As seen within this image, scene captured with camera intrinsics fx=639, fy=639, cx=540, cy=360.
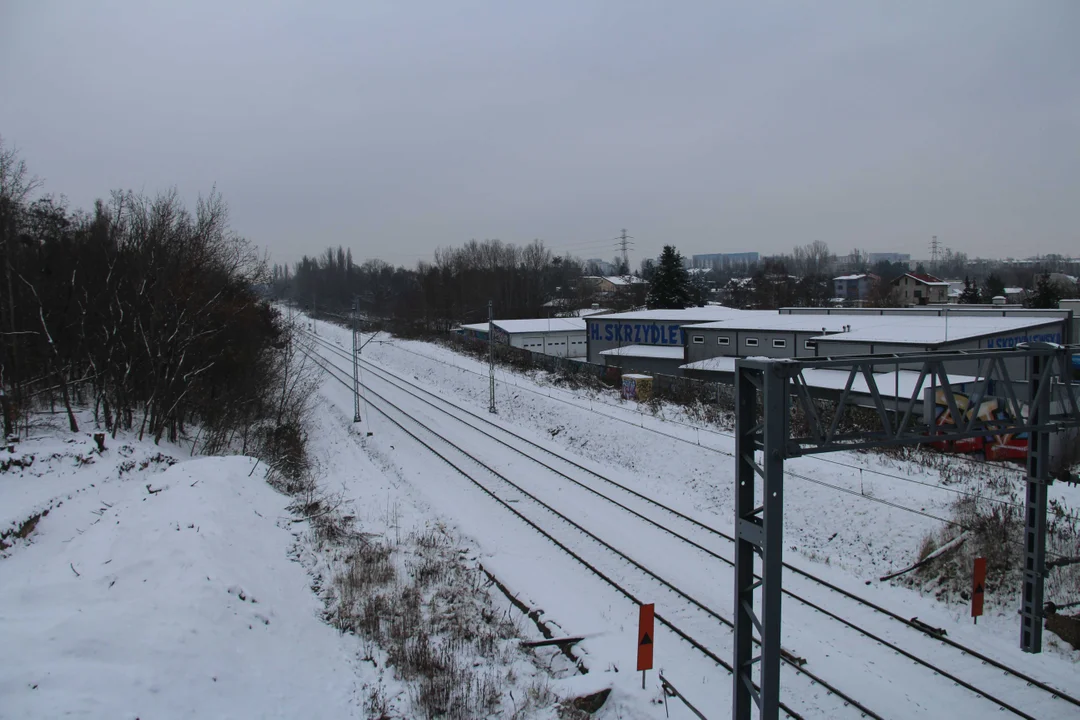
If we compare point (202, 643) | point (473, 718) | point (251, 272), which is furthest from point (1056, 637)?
point (251, 272)

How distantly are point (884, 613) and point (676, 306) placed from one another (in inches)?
2125

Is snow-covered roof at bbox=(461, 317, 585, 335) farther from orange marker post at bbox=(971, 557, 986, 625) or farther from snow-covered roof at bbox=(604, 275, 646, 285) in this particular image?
orange marker post at bbox=(971, 557, 986, 625)

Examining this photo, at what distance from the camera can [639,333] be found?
150 ft

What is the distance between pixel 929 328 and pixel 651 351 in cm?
1692

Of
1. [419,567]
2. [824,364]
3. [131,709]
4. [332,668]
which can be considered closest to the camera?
[131,709]

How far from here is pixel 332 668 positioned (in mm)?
9211

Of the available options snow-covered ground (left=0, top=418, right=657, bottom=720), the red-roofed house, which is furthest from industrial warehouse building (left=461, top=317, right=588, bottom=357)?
the red-roofed house

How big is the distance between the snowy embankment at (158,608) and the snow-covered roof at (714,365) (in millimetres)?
25200

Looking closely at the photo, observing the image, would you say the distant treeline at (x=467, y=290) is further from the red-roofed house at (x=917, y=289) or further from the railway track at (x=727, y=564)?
the red-roofed house at (x=917, y=289)

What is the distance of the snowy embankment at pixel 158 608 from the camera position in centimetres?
712

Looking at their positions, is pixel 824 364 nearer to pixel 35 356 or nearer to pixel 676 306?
pixel 35 356

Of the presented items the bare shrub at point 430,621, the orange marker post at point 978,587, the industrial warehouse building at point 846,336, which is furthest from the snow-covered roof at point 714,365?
the bare shrub at point 430,621

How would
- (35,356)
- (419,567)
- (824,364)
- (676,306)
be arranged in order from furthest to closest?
(676,306) → (35,356) → (419,567) → (824,364)

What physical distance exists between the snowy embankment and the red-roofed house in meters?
92.1
